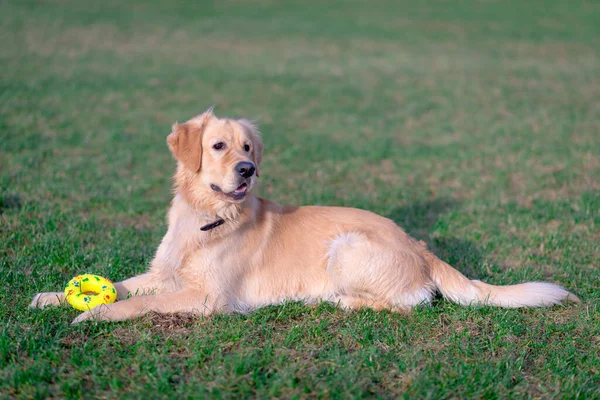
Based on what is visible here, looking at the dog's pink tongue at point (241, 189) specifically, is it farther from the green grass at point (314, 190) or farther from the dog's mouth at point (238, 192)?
the green grass at point (314, 190)

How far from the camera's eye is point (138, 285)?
4988mm

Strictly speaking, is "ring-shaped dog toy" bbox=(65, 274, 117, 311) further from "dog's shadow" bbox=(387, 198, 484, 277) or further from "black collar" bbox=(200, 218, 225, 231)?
"dog's shadow" bbox=(387, 198, 484, 277)

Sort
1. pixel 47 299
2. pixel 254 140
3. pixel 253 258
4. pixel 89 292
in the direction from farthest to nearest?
1. pixel 254 140
2. pixel 253 258
3. pixel 89 292
4. pixel 47 299

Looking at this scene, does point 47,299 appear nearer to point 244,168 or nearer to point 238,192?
point 238,192

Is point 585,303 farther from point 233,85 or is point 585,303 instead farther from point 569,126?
point 233,85

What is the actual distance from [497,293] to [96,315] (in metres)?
3.14

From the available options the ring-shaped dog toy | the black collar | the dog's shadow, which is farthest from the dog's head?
the dog's shadow

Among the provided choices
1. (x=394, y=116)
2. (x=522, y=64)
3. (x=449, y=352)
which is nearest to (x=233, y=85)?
(x=394, y=116)

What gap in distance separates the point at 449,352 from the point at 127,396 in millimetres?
2209

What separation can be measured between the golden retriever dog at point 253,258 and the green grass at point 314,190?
6.9 inches

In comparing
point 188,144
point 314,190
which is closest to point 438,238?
point 314,190

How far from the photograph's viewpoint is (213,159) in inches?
191

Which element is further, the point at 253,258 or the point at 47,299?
the point at 253,258

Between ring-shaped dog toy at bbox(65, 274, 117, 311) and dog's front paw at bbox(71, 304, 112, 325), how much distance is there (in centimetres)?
13
